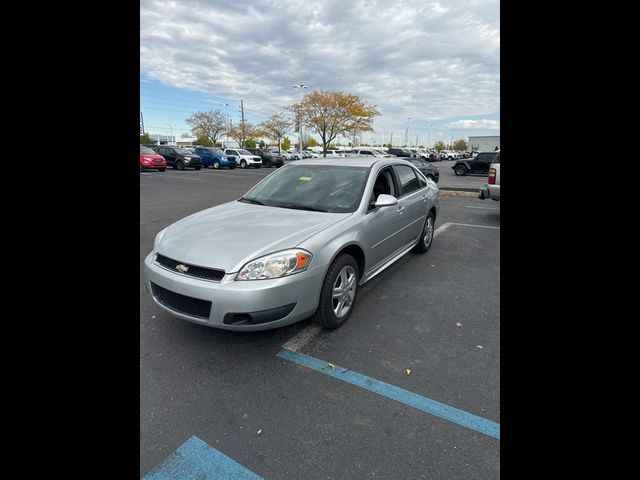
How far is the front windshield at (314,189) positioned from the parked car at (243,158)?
27.8m

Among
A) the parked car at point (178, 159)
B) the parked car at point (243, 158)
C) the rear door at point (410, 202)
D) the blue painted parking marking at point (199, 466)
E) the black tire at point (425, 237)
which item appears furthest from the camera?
the parked car at point (243, 158)

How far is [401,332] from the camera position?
125 inches

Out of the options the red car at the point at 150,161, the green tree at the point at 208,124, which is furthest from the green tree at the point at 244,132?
the red car at the point at 150,161

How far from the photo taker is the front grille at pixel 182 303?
101 inches

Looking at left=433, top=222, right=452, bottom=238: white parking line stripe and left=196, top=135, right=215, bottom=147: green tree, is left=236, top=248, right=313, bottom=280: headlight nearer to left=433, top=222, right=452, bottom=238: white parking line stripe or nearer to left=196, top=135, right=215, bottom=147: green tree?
left=433, top=222, right=452, bottom=238: white parking line stripe

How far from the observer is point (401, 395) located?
2.35m

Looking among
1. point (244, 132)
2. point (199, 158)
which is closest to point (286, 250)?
point (199, 158)

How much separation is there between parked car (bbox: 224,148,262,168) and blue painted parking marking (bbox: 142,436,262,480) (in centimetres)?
3043

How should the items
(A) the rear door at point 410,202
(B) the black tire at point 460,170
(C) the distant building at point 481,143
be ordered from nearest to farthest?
(A) the rear door at point 410,202 < (B) the black tire at point 460,170 < (C) the distant building at point 481,143

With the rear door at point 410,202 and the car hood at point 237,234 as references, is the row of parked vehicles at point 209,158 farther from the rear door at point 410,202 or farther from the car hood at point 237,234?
the car hood at point 237,234

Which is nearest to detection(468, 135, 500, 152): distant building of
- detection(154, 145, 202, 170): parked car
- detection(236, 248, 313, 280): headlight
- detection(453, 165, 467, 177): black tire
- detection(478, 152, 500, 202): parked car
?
detection(453, 165, 467, 177): black tire
